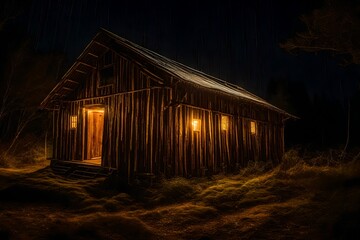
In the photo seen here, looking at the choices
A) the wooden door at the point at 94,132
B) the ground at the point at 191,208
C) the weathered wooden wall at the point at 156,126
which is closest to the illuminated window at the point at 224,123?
the weathered wooden wall at the point at 156,126

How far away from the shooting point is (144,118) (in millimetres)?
12062

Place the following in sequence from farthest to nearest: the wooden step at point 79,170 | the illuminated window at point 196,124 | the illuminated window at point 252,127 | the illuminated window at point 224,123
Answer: the illuminated window at point 252,127 → the illuminated window at point 224,123 → the wooden step at point 79,170 → the illuminated window at point 196,124

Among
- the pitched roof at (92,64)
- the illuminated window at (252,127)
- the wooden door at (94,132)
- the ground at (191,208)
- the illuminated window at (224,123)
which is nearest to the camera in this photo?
the ground at (191,208)

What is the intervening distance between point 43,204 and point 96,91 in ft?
23.4

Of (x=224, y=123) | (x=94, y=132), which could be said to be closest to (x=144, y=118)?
(x=224, y=123)

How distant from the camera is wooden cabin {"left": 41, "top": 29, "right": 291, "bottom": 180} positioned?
11.5 metres

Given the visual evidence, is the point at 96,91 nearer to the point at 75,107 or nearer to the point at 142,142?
the point at 75,107

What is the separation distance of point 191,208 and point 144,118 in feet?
16.4

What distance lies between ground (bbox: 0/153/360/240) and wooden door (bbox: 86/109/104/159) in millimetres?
3540

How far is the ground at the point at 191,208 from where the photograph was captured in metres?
6.26

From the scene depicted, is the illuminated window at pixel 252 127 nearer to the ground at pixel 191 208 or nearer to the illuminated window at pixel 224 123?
the illuminated window at pixel 224 123

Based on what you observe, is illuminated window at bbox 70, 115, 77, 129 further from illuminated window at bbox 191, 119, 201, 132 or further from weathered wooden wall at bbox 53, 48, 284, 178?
illuminated window at bbox 191, 119, 201, 132

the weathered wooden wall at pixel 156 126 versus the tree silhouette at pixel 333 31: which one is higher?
the tree silhouette at pixel 333 31

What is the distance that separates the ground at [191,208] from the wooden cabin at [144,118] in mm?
1256
